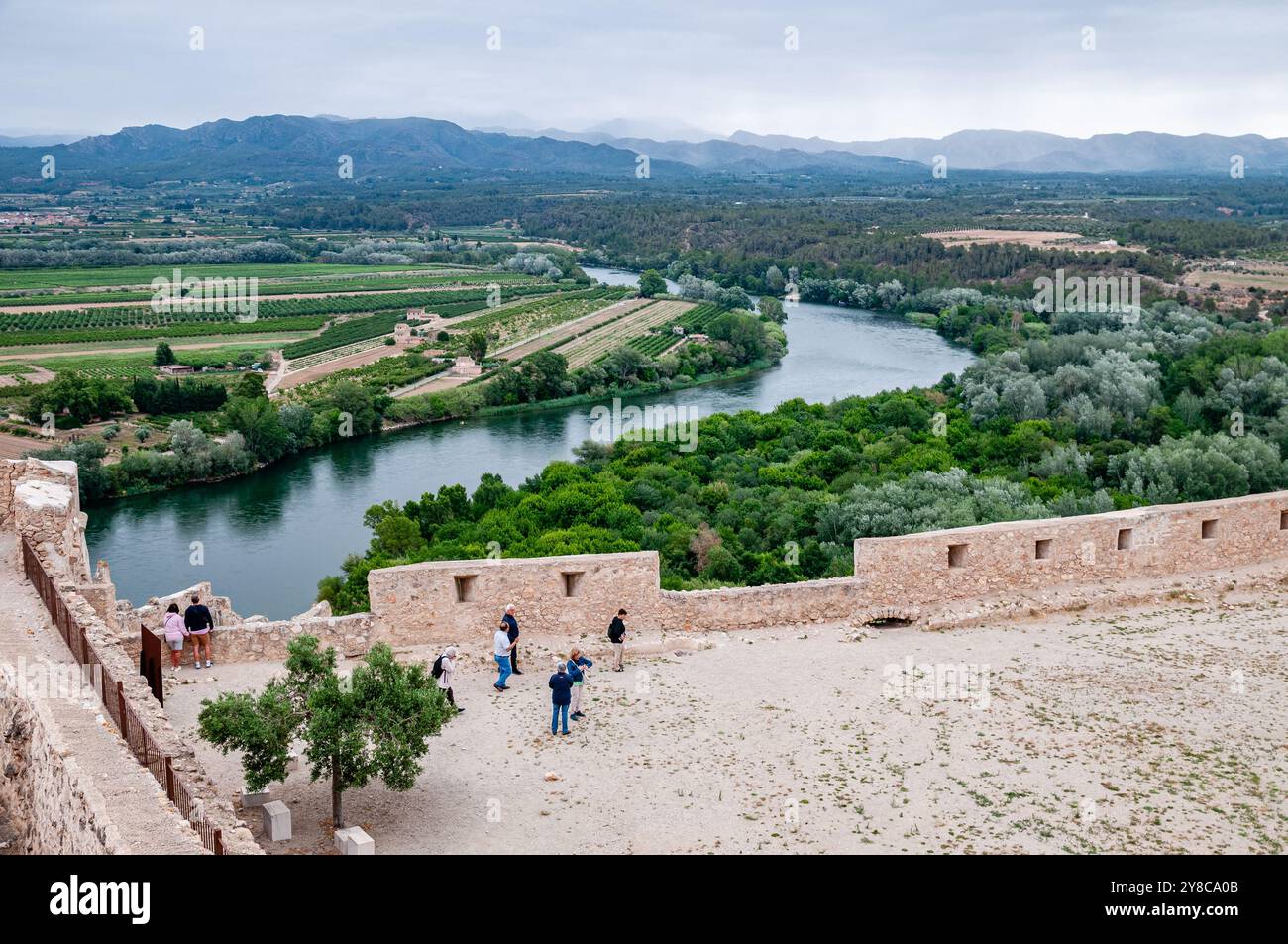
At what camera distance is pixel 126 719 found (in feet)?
26.3

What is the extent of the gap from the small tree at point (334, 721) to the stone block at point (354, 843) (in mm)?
292

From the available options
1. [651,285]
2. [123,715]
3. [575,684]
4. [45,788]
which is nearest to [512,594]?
[575,684]

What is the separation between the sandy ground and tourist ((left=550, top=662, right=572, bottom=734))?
5.8 inches

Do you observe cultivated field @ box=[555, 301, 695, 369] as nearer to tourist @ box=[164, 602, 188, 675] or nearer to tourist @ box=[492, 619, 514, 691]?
tourist @ box=[164, 602, 188, 675]

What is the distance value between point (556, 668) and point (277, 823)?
111 inches

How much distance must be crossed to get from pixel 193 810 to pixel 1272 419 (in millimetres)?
34064

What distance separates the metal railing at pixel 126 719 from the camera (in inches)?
278

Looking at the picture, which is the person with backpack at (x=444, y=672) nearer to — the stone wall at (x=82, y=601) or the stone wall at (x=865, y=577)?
the stone wall at (x=865, y=577)

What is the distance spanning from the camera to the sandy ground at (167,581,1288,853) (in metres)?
8.09

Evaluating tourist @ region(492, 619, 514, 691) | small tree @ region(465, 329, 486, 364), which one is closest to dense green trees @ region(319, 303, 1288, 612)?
tourist @ region(492, 619, 514, 691)

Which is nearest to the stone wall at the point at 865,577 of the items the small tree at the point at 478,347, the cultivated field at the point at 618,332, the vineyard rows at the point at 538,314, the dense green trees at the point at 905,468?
the dense green trees at the point at 905,468

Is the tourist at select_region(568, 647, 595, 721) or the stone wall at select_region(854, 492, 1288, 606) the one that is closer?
the tourist at select_region(568, 647, 595, 721)

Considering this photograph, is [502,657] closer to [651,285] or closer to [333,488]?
[333,488]
